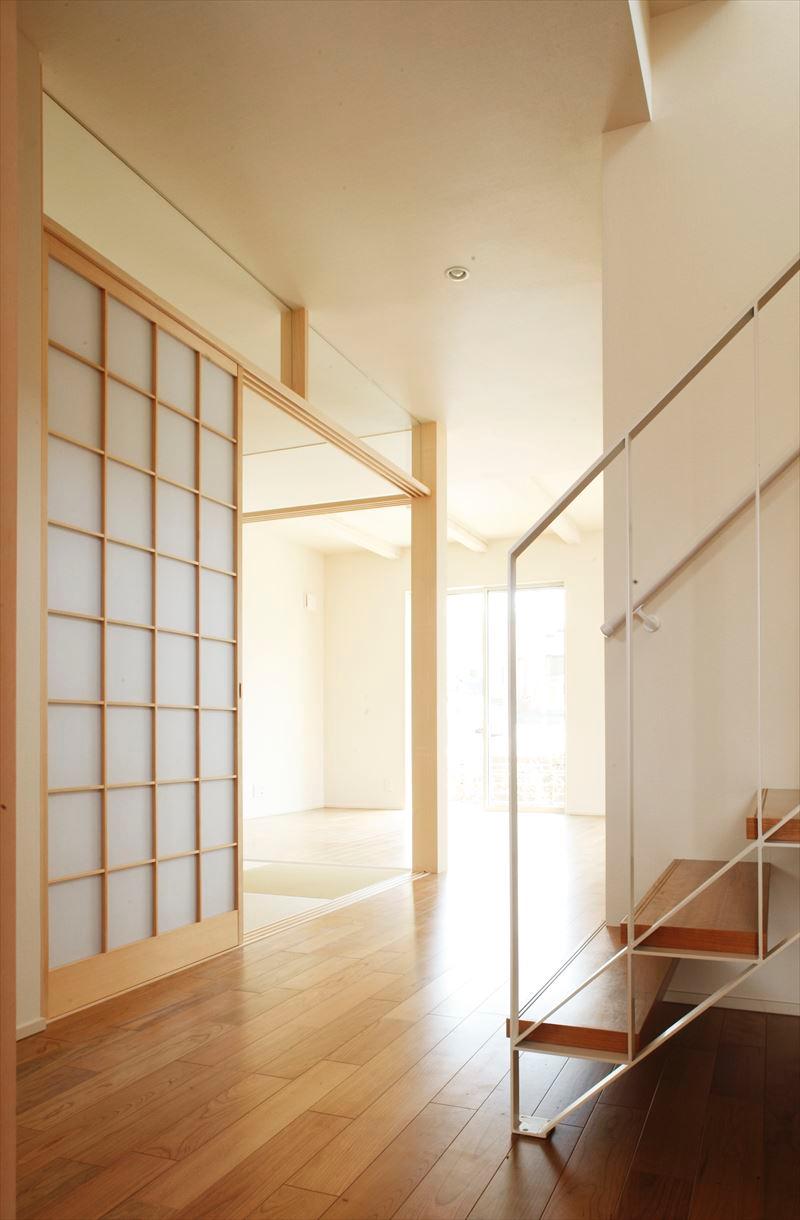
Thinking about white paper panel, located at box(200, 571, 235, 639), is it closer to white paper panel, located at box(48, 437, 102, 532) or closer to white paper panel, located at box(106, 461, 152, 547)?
white paper panel, located at box(106, 461, 152, 547)

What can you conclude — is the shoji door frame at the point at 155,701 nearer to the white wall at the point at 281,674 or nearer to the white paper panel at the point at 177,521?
the white paper panel at the point at 177,521

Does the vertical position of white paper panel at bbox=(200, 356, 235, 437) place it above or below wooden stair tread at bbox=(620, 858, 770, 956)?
above

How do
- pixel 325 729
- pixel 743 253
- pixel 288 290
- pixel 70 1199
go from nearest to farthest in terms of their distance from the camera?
pixel 70 1199, pixel 743 253, pixel 288 290, pixel 325 729

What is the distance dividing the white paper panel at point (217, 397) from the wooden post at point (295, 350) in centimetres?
54

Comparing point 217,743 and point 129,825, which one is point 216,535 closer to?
point 217,743

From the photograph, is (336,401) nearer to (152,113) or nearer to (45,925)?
(152,113)

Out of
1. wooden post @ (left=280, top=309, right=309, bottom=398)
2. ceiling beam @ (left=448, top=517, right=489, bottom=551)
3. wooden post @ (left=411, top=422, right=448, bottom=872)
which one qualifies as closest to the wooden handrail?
wooden post @ (left=280, top=309, right=309, bottom=398)

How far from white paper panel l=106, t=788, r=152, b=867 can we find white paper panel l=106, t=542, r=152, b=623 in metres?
0.55

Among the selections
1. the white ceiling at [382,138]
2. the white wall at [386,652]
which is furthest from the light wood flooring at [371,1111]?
the white wall at [386,652]

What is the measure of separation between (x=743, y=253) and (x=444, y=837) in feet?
12.0

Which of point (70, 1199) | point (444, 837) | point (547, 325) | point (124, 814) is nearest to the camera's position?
point (70, 1199)

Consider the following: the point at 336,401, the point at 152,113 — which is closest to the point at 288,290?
the point at 336,401

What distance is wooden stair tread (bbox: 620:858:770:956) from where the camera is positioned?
1727mm

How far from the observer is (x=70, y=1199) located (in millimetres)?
1616
